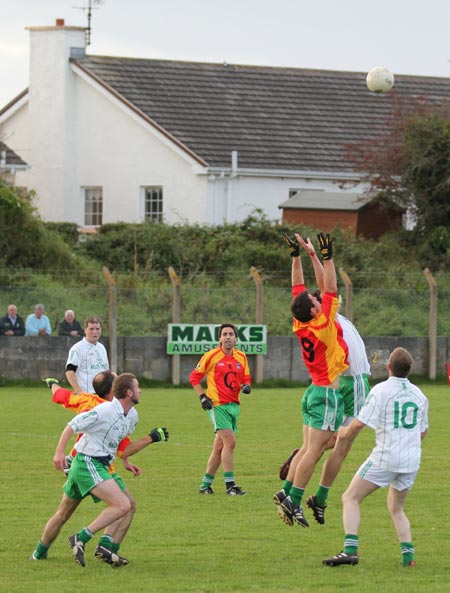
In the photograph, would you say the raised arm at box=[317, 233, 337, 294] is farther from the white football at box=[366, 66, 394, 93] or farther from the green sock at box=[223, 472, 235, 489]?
the white football at box=[366, 66, 394, 93]

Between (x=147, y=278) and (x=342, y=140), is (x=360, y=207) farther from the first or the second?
(x=147, y=278)

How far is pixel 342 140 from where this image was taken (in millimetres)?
44250

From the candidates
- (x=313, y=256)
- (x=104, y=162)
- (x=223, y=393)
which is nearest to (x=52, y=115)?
(x=104, y=162)

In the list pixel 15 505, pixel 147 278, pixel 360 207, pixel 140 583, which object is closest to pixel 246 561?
pixel 140 583

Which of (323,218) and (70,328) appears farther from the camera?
(323,218)

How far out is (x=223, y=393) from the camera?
14.4 meters

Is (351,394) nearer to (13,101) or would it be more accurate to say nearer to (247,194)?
(247,194)

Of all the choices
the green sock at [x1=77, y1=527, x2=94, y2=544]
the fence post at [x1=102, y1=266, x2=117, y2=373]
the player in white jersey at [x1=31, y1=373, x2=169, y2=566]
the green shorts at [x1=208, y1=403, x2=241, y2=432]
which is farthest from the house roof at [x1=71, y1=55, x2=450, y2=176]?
the green sock at [x1=77, y1=527, x2=94, y2=544]

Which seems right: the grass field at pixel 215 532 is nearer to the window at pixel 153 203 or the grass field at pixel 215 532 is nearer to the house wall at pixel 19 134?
the window at pixel 153 203

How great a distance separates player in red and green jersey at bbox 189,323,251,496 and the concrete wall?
43.0ft

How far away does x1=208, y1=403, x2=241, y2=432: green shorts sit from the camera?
14.2 meters

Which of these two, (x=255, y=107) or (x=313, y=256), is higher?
(x=255, y=107)

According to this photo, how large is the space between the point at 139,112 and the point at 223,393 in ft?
94.3

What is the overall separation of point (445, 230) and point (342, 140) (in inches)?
388
